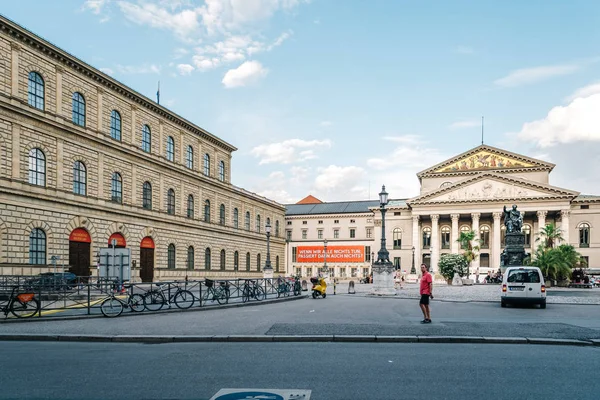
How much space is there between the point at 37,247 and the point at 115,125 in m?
13.8

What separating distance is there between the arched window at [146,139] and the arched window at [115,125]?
4.05 meters

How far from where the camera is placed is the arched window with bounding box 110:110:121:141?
44312 millimetres

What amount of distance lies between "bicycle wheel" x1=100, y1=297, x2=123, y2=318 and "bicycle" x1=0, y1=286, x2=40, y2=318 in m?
2.09

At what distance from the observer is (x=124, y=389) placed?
7539mm

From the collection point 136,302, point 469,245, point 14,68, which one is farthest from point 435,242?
point 136,302

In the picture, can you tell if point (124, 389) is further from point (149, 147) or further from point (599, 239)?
point (599, 239)

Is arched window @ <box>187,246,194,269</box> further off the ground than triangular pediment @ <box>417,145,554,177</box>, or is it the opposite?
triangular pediment @ <box>417,145,554,177</box>

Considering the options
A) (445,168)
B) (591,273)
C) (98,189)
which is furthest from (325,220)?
(98,189)

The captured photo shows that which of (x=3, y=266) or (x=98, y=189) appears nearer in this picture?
(x=3, y=266)

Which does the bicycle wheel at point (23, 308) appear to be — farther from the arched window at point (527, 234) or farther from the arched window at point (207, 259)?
the arched window at point (527, 234)

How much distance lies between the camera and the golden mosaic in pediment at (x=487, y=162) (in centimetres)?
8238

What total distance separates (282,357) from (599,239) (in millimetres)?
82507

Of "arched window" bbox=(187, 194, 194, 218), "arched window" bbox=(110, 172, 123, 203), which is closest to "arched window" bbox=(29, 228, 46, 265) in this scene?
"arched window" bbox=(110, 172, 123, 203)

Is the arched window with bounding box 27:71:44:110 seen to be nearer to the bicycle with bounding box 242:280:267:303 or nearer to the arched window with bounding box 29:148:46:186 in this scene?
the arched window with bounding box 29:148:46:186
